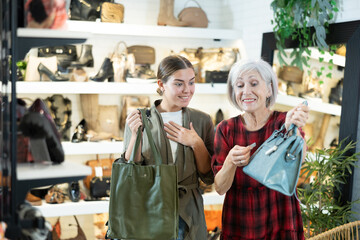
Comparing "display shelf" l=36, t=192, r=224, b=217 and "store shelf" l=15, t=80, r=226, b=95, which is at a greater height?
"store shelf" l=15, t=80, r=226, b=95

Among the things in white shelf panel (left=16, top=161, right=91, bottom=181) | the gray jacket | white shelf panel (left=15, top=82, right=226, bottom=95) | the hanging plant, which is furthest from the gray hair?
white shelf panel (left=15, top=82, right=226, bottom=95)

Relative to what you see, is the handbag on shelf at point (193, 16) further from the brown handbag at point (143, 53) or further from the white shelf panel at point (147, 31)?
the brown handbag at point (143, 53)

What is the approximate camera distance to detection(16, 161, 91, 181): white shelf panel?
1271 mm

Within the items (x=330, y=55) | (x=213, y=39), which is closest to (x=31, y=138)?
(x=330, y=55)

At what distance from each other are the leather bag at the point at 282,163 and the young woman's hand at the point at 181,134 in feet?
1.38

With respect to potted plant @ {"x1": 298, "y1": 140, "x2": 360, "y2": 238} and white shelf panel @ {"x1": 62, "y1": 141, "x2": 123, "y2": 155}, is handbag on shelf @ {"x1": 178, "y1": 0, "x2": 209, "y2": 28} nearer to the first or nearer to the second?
white shelf panel @ {"x1": 62, "y1": 141, "x2": 123, "y2": 155}

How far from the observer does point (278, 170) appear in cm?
184

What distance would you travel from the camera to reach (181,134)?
222 cm

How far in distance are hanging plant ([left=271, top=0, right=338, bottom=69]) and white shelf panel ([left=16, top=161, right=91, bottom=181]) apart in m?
2.54

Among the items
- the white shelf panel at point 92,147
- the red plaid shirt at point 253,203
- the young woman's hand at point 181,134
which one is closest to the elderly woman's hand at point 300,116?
the red plaid shirt at point 253,203

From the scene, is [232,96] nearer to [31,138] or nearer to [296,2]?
[31,138]

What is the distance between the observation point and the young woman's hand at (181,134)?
221 cm

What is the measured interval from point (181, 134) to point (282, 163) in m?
0.58

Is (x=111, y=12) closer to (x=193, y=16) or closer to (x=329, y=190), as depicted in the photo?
(x=193, y=16)
